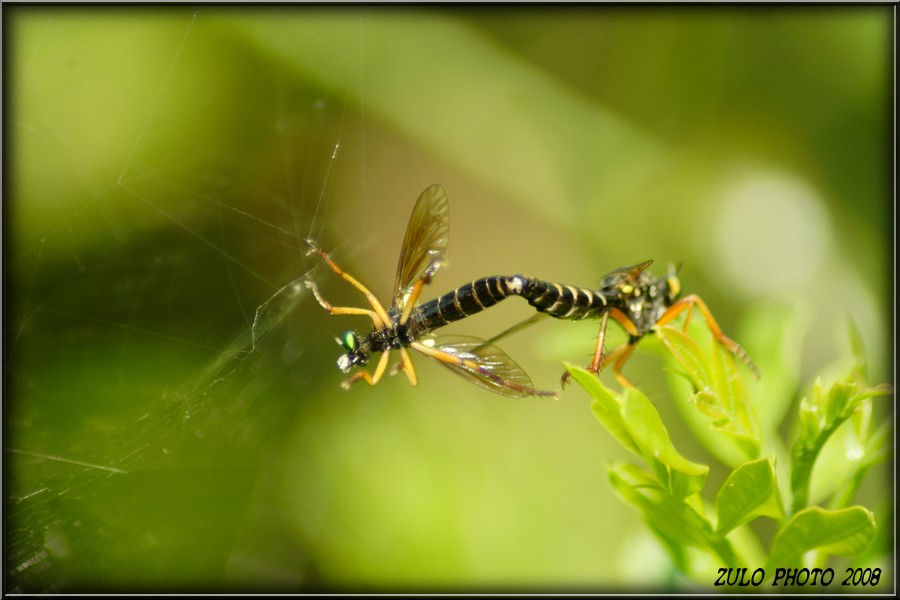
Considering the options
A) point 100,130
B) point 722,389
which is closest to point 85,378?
point 100,130

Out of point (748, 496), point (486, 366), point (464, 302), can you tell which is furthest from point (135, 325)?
point (748, 496)

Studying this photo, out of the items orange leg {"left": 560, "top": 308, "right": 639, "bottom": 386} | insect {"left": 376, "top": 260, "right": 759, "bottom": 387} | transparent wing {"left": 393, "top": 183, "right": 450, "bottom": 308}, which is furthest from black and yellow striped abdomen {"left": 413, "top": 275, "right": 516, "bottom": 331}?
orange leg {"left": 560, "top": 308, "right": 639, "bottom": 386}

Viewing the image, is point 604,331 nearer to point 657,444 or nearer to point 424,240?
point 424,240

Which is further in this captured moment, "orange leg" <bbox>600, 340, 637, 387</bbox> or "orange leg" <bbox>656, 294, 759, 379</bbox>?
"orange leg" <bbox>600, 340, 637, 387</bbox>

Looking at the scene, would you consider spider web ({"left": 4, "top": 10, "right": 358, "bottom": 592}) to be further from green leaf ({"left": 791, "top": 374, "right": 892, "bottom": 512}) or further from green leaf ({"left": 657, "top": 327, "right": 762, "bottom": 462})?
green leaf ({"left": 791, "top": 374, "right": 892, "bottom": 512})

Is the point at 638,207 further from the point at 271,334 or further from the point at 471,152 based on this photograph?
the point at 271,334
